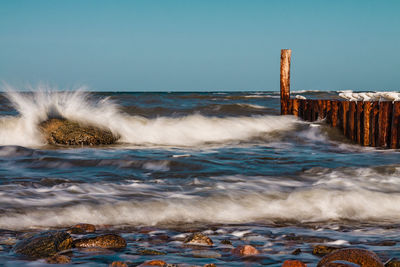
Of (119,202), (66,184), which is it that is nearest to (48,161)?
(66,184)

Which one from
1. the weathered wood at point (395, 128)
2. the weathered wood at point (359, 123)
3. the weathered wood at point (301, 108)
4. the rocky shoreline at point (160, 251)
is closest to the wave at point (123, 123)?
the weathered wood at point (301, 108)

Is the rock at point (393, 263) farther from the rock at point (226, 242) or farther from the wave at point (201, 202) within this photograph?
the wave at point (201, 202)

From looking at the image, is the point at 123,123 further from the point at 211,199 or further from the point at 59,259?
the point at 59,259

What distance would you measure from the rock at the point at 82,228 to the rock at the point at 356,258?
1.97 meters

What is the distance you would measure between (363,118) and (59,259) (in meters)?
8.96

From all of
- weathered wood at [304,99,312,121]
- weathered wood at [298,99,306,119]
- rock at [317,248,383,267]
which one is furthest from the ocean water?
weathered wood at [298,99,306,119]

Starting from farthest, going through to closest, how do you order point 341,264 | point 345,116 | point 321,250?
point 345,116, point 321,250, point 341,264

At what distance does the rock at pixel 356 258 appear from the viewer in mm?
2629

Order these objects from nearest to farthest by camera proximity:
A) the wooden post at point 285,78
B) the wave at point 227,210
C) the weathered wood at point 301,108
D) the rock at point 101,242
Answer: the rock at point 101,242 < the wave at point 227,210 < the weathered wood at point 301,108 < the wooden post at point 285,78

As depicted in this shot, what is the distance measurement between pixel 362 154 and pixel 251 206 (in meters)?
4.92

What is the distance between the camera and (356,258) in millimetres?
2658

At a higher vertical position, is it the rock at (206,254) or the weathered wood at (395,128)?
the weathered wood at (395,128)

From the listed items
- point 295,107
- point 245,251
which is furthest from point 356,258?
point 295,107

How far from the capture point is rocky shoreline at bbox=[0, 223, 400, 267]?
274 cm
